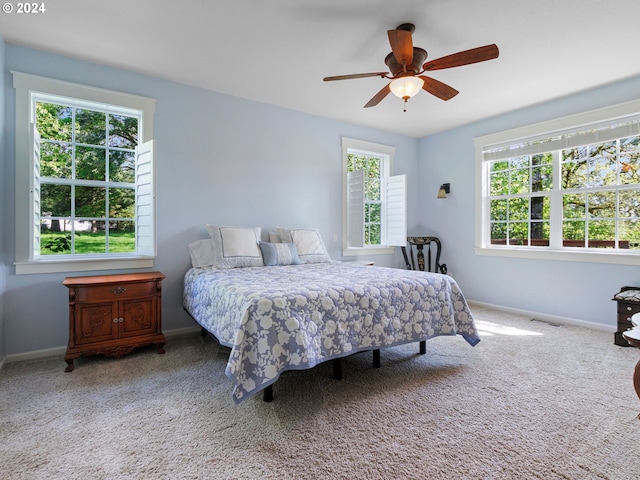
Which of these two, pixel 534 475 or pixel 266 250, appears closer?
pixel 534 475

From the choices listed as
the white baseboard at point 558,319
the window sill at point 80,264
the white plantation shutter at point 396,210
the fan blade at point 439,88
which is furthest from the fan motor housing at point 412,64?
the white baseboard at point 558,319

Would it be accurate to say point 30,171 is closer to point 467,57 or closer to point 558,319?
point 467,57

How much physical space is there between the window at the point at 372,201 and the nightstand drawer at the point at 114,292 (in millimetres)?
2698

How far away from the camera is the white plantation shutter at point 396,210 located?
501 centimetres

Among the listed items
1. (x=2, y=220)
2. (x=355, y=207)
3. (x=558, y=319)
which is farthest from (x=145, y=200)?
(x=558, y=319)

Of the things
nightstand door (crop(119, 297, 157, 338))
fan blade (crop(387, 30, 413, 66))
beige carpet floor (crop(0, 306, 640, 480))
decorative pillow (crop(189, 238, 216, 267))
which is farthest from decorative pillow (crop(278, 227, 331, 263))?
fan blade (crop(387, 30, 413, 66))

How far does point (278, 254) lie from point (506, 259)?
10.4 ft

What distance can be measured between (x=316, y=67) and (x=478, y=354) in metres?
3.05

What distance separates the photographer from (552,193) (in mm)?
4184

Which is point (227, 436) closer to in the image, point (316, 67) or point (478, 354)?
point (478, 354)

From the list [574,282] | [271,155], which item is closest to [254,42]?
[271,155]

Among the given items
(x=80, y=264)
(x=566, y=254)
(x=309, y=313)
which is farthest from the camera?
(x=566, y=254)

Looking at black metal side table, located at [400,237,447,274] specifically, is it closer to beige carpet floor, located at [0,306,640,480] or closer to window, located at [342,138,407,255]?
window, located at [342,138,407,255]

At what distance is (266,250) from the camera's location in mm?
3645
